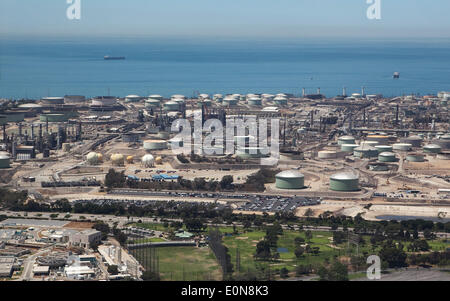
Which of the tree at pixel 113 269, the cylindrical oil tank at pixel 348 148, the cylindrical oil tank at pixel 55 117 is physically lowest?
the tree at pixel 113 269

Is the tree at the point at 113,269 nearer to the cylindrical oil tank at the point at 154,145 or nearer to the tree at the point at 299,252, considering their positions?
the tree at the point at 299,252

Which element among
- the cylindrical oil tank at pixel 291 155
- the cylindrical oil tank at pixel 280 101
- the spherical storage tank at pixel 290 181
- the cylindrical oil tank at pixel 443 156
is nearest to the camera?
the spherical storage tank at pixel 290 181

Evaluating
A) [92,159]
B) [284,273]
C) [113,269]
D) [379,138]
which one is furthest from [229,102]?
[113,269]

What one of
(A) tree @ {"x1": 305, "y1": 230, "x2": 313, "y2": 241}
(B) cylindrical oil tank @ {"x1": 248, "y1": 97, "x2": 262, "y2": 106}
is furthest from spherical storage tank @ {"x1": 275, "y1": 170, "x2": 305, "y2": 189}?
(B) cylindrical oil tank @ {"x1": 248, "y1": 97, "x2": 262, "y2": 106}

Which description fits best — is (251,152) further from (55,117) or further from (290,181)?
(55,117)

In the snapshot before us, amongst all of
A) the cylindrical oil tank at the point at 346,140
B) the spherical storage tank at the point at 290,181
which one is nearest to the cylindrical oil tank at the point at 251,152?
the cylindrical oil tank at the point at 346,140

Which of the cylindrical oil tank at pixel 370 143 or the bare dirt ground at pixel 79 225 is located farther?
the cylindrical oil tank at pixel 370 143

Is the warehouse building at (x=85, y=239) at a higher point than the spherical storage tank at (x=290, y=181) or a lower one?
lower
